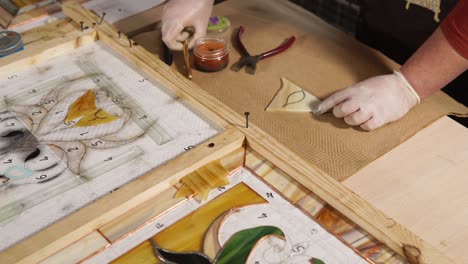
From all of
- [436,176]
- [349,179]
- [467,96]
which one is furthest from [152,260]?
[467,96]

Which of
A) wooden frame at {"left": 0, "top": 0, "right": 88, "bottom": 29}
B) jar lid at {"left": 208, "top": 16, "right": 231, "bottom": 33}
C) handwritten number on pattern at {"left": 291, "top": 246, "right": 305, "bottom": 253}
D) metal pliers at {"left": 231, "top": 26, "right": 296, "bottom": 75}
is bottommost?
wooden frame at {"left": 0, "top": 0, "right": 88, "bottom": 29}

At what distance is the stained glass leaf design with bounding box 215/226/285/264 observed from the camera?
0.77 meters

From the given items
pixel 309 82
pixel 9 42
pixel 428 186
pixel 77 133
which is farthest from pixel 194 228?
pixel 9 42

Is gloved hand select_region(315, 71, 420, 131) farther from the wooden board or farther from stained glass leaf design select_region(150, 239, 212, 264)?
→ stained glass leaf design select_region(150, 239, 212, 264)

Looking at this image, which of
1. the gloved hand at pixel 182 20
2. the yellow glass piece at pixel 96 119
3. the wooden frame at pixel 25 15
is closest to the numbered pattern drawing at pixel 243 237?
the yellow glass piece at pixel 96 119

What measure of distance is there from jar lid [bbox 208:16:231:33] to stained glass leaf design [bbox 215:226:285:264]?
0.72m

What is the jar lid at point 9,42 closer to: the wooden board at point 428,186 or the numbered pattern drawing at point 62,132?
the numbered pattern drawing at point 62,132

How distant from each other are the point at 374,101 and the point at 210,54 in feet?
1.27

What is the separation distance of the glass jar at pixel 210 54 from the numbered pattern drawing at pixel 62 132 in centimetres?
24

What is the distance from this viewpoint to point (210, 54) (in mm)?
1237

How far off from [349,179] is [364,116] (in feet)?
0.56

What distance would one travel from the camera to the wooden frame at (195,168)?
2.53 ft

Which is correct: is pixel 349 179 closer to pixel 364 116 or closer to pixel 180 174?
pixel 364 116

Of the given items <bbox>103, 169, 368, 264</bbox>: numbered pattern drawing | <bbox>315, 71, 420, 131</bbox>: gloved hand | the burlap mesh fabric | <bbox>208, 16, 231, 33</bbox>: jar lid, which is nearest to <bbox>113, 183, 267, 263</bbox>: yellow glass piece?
<bbox>103, 169, 368, 264</bbox>: numbered pattern drawing
